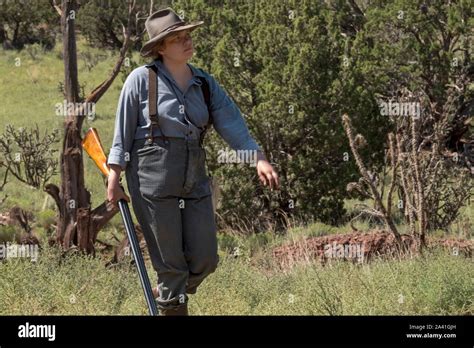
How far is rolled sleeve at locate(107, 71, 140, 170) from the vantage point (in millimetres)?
5074

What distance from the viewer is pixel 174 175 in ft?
16.6

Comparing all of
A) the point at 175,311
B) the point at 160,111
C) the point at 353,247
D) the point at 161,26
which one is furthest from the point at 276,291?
the point at 353,247

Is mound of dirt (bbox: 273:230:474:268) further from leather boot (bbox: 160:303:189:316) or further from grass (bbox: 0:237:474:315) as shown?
leather boot (bbox: 160:303:189:316)

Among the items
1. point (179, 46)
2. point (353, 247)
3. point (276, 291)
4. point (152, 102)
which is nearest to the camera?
point (152, 102)

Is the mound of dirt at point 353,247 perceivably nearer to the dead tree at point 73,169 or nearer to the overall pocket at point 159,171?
the dead tree at point 73,169

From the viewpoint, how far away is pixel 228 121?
17.3 ft

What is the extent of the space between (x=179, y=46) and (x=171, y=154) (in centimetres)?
56

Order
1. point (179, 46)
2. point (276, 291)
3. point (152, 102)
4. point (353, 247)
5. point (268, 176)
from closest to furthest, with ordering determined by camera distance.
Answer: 1. point (268, 176)
2. point (152, 102)
3. point (179, 46)
4. point (276, 291)
5. point (353, 247)

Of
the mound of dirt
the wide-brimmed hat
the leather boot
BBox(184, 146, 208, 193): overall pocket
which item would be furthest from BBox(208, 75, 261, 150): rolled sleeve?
the mound of dirt

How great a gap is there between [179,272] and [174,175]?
500mm

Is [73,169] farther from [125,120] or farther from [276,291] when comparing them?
[125,120]

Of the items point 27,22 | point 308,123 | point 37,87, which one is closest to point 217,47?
point 308,123

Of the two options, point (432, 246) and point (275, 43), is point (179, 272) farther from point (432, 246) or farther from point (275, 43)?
point (275, 43)

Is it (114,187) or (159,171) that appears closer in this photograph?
(159,171)
